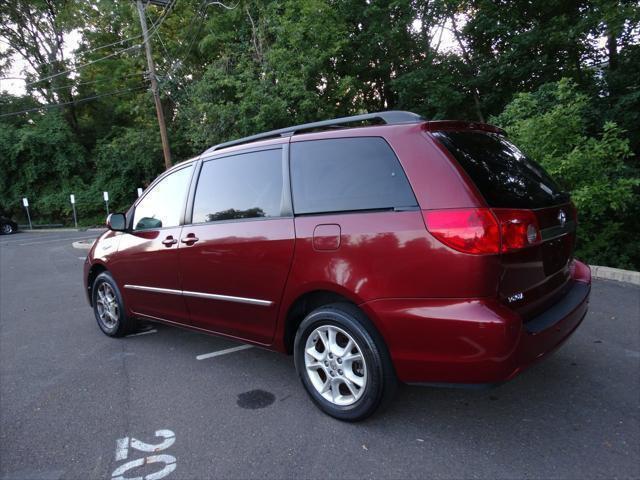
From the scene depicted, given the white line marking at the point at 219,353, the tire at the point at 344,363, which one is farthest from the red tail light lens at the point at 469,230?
the white line marking at the point at 219,353

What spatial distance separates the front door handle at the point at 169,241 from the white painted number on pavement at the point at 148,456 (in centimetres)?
151

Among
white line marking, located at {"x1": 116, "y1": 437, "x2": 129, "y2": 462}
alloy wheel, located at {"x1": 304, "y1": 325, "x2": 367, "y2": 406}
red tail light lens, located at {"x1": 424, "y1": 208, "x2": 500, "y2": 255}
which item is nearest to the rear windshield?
red tail light lens, located at {"x1": 424, "y1": 208, "x2": 500, "y2": 255}

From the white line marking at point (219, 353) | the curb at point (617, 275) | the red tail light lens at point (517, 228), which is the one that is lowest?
the white line marking at point (219, 353)

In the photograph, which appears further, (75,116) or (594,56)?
(75,116)

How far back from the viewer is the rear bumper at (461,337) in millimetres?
2139

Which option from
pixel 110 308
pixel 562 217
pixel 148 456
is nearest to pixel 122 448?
pixel 148 456

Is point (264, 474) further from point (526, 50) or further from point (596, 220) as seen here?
point (526, 50)

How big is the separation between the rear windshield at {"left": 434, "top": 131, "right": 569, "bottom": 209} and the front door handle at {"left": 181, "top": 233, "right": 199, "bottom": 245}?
2021 millimetres

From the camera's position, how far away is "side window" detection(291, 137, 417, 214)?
2475 mm

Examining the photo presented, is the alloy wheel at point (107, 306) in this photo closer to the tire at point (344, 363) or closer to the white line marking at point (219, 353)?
the white line marking at point (219, 353)

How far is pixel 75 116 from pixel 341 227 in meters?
34.5

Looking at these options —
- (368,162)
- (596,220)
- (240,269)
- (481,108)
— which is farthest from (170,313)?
(481,108)

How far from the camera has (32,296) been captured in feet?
22.5

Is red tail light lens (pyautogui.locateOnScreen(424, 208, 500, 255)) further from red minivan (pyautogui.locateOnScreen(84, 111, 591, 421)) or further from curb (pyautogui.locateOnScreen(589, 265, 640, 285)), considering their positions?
curb (pyautogui.locateOnScreen(589, 265, 640, 285))
